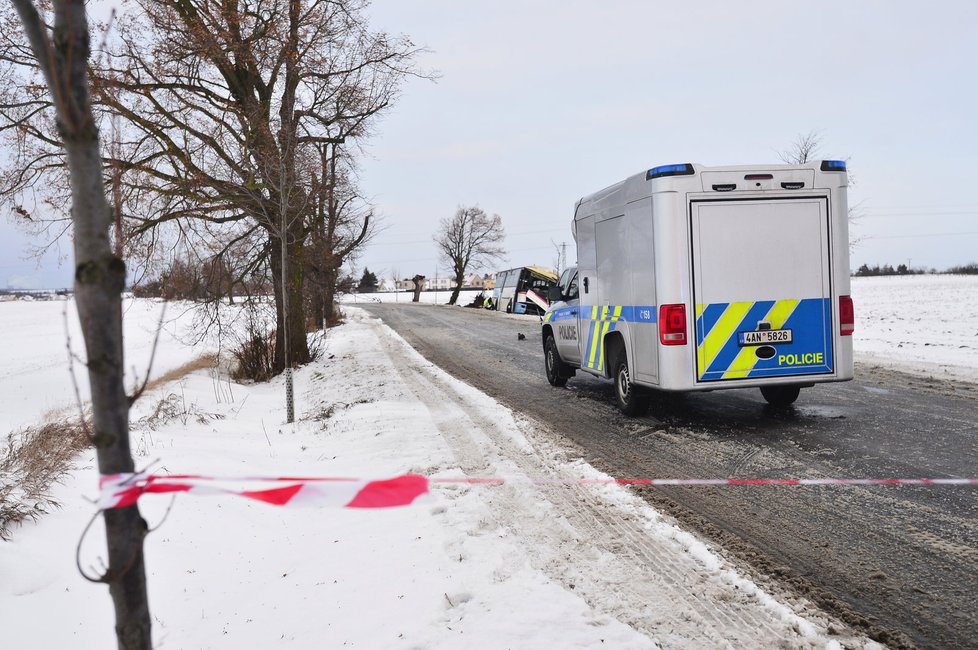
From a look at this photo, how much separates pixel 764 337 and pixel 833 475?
6.91 ft

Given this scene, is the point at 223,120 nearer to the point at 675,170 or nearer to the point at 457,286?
the point at 675,170

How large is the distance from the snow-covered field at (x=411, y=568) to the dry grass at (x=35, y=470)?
12cm

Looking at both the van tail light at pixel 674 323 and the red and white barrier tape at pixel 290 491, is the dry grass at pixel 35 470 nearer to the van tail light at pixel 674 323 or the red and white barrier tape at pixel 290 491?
the red and white barrier tape at pixel 290 491

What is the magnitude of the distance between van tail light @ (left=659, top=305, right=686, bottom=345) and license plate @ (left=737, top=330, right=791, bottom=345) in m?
0.65

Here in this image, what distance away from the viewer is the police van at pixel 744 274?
23.4 ft

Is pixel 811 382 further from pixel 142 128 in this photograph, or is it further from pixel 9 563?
pixel 142 128

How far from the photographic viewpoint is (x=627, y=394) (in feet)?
27.6

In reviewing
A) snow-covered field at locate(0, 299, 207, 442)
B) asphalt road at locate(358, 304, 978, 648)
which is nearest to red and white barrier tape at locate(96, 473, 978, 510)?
snow-covered field at locate(0, 299, 207, 442)

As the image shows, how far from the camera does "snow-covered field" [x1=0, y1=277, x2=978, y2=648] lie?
124 inches

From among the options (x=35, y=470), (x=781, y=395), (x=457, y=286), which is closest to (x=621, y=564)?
(x=35, y=470)

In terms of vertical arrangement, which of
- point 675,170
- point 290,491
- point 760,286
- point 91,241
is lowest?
point 290,491

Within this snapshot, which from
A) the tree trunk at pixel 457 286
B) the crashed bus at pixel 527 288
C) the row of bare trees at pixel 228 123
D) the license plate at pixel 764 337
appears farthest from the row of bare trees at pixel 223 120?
the tree trunk at pixel 457 286

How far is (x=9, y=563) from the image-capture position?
3.88 meters

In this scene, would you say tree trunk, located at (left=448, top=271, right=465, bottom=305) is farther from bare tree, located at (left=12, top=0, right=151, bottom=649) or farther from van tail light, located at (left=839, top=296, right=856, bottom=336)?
bare tree, located at (left=12, top=0, right=151, bottom=649)
